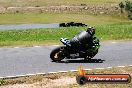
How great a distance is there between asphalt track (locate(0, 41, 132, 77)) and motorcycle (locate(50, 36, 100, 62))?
0.26 m

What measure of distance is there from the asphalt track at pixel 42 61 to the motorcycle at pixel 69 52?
264mm

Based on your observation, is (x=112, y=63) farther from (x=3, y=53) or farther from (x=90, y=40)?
(x=3, y=53)

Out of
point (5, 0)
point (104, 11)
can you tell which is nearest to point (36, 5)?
point (5, 0)

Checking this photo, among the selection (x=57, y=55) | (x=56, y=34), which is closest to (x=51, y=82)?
(x=57, y=55)

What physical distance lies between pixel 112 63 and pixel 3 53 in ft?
20.5

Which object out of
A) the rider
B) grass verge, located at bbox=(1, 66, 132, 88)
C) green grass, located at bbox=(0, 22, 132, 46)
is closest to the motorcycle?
the rider

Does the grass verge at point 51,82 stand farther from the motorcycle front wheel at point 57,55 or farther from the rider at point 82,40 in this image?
the rider at point 82,40

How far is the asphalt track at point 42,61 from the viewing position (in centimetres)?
1631

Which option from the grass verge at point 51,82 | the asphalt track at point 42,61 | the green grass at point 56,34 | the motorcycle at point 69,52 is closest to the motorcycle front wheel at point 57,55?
the motorcycle at point 69,52

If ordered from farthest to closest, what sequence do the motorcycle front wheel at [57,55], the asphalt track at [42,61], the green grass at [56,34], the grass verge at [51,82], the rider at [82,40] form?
the green grass at [56,34], the rider at [82,40], the motorcycle front wheel at [57,55], the asphalt track at [42,61], the grass verge at [51,82]

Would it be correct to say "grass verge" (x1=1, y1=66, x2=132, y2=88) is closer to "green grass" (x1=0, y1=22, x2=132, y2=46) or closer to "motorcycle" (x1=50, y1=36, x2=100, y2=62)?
"motorcycle" (x1=50, y1=36, x2=100, y2=62)

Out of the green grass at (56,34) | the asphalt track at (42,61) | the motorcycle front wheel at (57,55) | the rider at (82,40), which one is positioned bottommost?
the green grass at (56,34)

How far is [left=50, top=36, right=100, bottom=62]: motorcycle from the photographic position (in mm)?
17969

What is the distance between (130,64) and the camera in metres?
17.7
